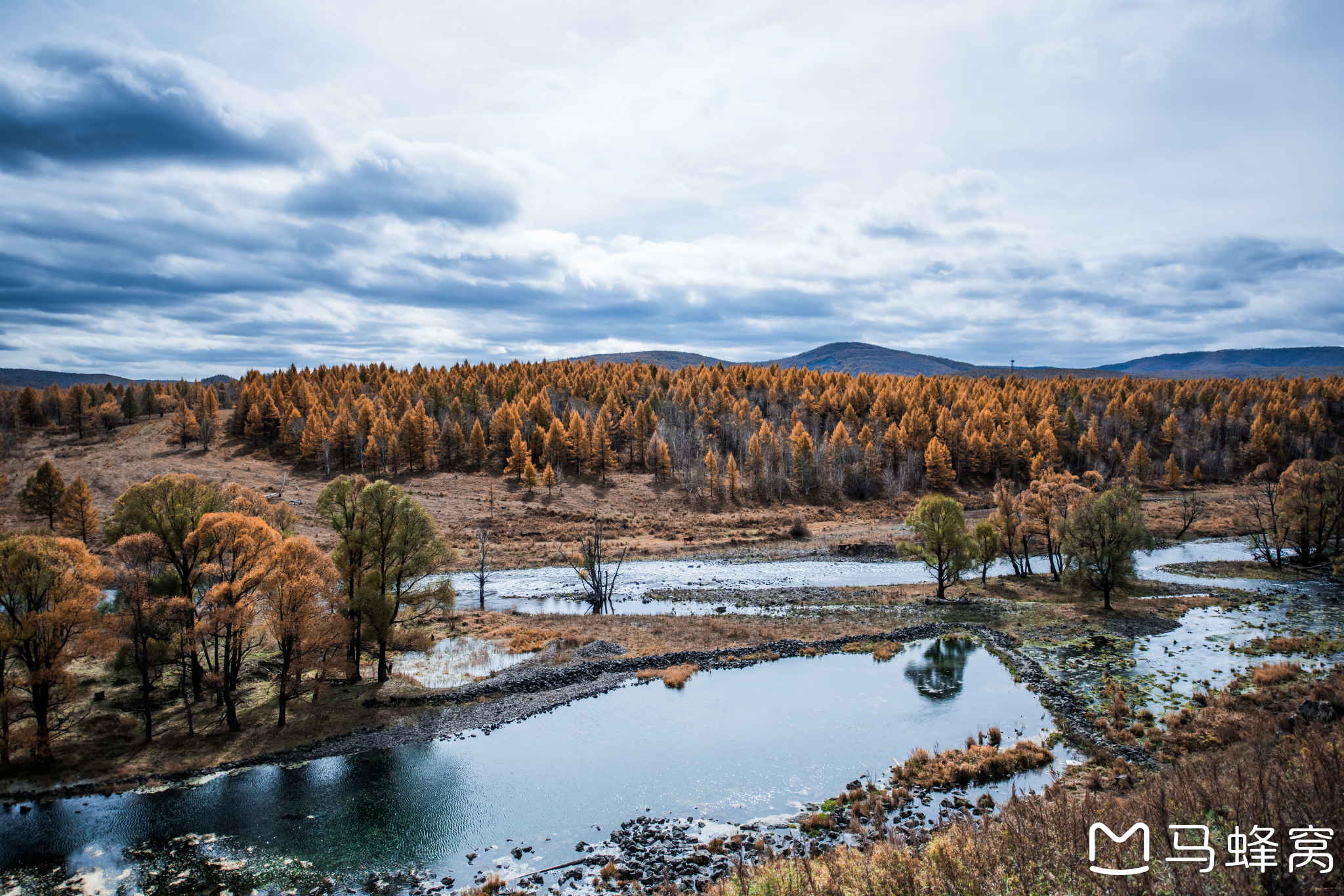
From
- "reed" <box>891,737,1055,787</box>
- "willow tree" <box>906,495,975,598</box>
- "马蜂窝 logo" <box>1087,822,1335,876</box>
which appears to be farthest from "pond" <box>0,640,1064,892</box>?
"willow tree" <box>906,495,975,598</box>

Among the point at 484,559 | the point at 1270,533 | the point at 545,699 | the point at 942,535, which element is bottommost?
the point at 545,699

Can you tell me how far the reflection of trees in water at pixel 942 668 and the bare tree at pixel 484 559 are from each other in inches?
1275

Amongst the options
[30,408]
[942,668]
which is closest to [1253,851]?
[942,668]

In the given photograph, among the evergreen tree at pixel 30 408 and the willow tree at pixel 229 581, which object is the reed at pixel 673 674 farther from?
the evergreen tree at pixel 30 408

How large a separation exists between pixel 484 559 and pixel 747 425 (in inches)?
2871

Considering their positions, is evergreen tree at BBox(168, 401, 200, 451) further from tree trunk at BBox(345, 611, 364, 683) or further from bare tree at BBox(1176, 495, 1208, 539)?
bare tree at BBox(1176, 495, 1208, 539)

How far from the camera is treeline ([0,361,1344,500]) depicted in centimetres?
10281

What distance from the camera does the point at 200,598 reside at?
31.8 metres

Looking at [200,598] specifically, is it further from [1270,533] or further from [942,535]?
[1270,533]

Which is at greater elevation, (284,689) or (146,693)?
(146,693)

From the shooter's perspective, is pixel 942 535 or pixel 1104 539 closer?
pixel 1104 539

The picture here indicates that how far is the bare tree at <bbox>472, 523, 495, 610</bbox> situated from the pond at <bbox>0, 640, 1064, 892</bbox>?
2472 cm

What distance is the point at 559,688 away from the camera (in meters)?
34.4

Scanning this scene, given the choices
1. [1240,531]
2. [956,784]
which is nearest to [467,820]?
[956,784]
